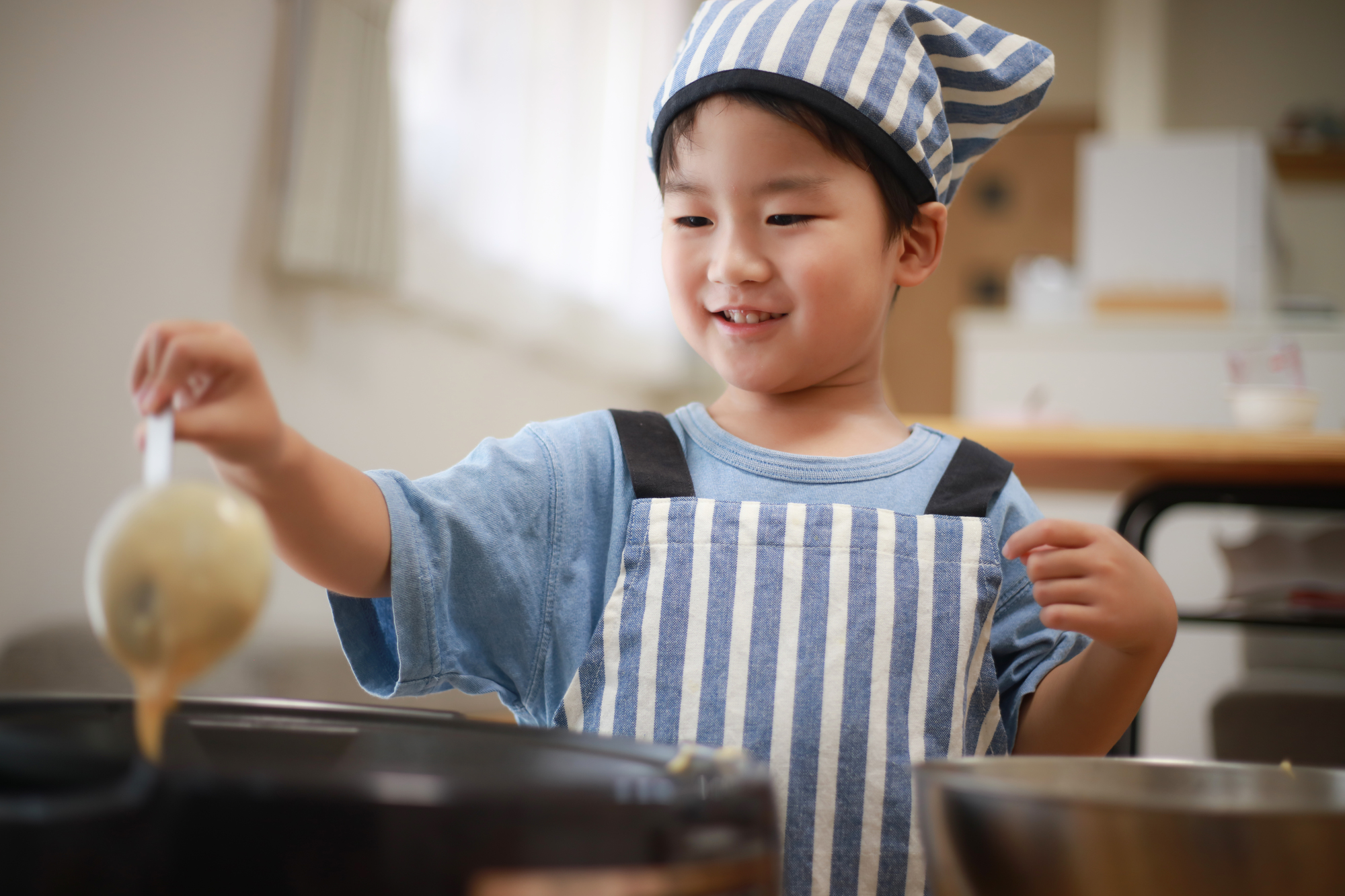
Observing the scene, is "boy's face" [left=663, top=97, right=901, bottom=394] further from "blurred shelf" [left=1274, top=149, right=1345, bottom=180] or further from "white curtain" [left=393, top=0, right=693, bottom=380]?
"blurred shelf" [left=1274, top=149, right=1345, bottom=180]

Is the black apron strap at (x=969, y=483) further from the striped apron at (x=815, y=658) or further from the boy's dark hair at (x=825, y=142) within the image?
the boy's dark hair at (x=825, y=142)

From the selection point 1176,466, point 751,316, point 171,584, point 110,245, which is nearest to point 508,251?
point 110,245

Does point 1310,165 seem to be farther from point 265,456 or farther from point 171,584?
point 171,584

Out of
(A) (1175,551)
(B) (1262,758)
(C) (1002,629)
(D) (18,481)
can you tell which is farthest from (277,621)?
(A) (1175,551)

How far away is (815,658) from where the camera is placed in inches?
27.0

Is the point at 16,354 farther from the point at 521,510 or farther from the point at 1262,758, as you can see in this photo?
the point at 1262,758

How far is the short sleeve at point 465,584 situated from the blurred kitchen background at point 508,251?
0.75m

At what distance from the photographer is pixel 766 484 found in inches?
30.0

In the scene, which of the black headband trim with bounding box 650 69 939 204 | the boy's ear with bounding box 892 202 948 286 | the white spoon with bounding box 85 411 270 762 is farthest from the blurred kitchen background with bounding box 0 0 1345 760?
the white spoon with bounding box 85 411 270 762

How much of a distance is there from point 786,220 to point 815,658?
29 cm

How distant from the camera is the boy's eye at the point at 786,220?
0.74 metres

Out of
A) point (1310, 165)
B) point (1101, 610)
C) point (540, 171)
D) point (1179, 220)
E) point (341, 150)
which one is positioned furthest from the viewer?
point (1310, 165)

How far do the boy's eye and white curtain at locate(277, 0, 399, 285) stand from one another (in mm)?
1139

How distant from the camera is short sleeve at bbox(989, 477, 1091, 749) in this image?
74 centimetres
